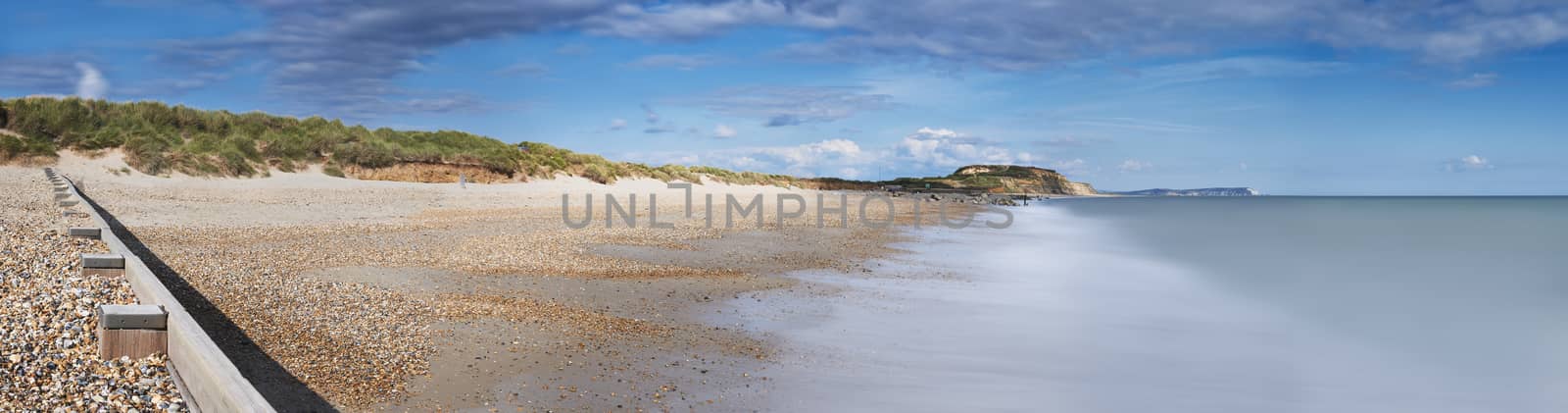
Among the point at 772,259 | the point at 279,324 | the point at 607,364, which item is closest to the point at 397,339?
the point at 279,324

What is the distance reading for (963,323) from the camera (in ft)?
23.9

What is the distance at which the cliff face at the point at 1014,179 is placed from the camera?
109m

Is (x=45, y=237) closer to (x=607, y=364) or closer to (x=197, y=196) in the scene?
(x=607, y=364)

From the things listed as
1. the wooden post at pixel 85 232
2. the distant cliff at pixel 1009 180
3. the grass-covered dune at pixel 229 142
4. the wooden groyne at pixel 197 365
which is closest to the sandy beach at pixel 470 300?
the wooden groyne at pixel 197 365

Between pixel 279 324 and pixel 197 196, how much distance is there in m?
14.3

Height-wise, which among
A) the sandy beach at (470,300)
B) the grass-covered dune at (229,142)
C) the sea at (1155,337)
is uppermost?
the grass-covered dune at (229,142)

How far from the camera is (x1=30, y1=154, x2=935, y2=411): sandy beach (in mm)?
4504

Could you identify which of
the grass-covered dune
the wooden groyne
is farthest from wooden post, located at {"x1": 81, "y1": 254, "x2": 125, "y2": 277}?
the grass-covered dune

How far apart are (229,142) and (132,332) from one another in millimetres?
22110

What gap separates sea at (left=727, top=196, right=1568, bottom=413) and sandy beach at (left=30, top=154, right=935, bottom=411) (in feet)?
1.81

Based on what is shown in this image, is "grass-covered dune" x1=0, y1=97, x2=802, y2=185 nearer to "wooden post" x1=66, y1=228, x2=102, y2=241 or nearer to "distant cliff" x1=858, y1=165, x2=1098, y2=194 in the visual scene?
"wooden post" x1=66, y1=228, x2=102, y2=241

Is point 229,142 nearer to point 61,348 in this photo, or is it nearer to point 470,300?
point 470,300

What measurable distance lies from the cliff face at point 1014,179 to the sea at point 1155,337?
305ft

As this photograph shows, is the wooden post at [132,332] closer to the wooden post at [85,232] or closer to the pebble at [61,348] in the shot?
the pebble at [61,348]
